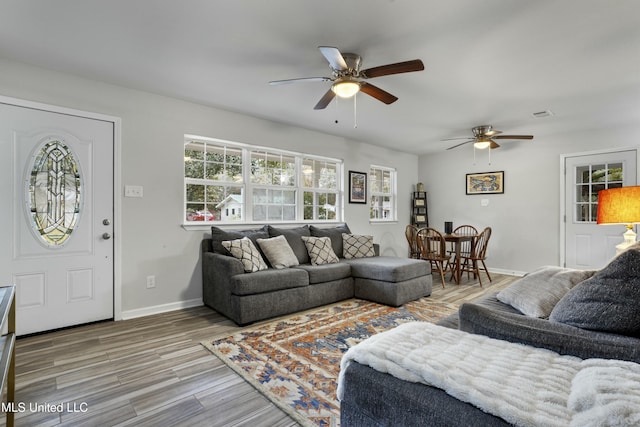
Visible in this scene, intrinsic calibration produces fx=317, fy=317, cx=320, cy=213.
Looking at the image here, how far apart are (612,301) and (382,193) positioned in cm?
509

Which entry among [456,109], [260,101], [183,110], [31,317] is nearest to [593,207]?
[456,109]

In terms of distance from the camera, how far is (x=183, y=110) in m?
3.60

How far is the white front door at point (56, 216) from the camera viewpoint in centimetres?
268

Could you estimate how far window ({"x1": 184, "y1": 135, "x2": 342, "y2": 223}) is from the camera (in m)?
3.82

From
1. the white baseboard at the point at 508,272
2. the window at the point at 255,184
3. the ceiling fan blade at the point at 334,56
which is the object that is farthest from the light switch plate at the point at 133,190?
the white baseboard at the point at 508,272

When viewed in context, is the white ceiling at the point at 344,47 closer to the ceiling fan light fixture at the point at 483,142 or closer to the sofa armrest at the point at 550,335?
the ceiling fan light fixture at the point at 483,142

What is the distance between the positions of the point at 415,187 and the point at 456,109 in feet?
10.0

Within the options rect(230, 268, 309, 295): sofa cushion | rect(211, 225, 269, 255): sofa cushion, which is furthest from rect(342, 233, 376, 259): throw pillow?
rect(211, 225, 269, 255): sofa cushion

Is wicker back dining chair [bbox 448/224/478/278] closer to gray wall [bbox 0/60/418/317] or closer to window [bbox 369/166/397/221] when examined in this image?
window [bbox 369/166/397/221]

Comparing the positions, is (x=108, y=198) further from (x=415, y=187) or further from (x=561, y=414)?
(x=415, y=187)

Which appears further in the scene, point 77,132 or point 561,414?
point 77,132

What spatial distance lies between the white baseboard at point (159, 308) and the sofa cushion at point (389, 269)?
1911mm

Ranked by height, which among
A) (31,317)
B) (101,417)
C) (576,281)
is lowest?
(101,417)

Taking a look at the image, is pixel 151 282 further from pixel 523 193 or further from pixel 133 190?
pixel 523 193
